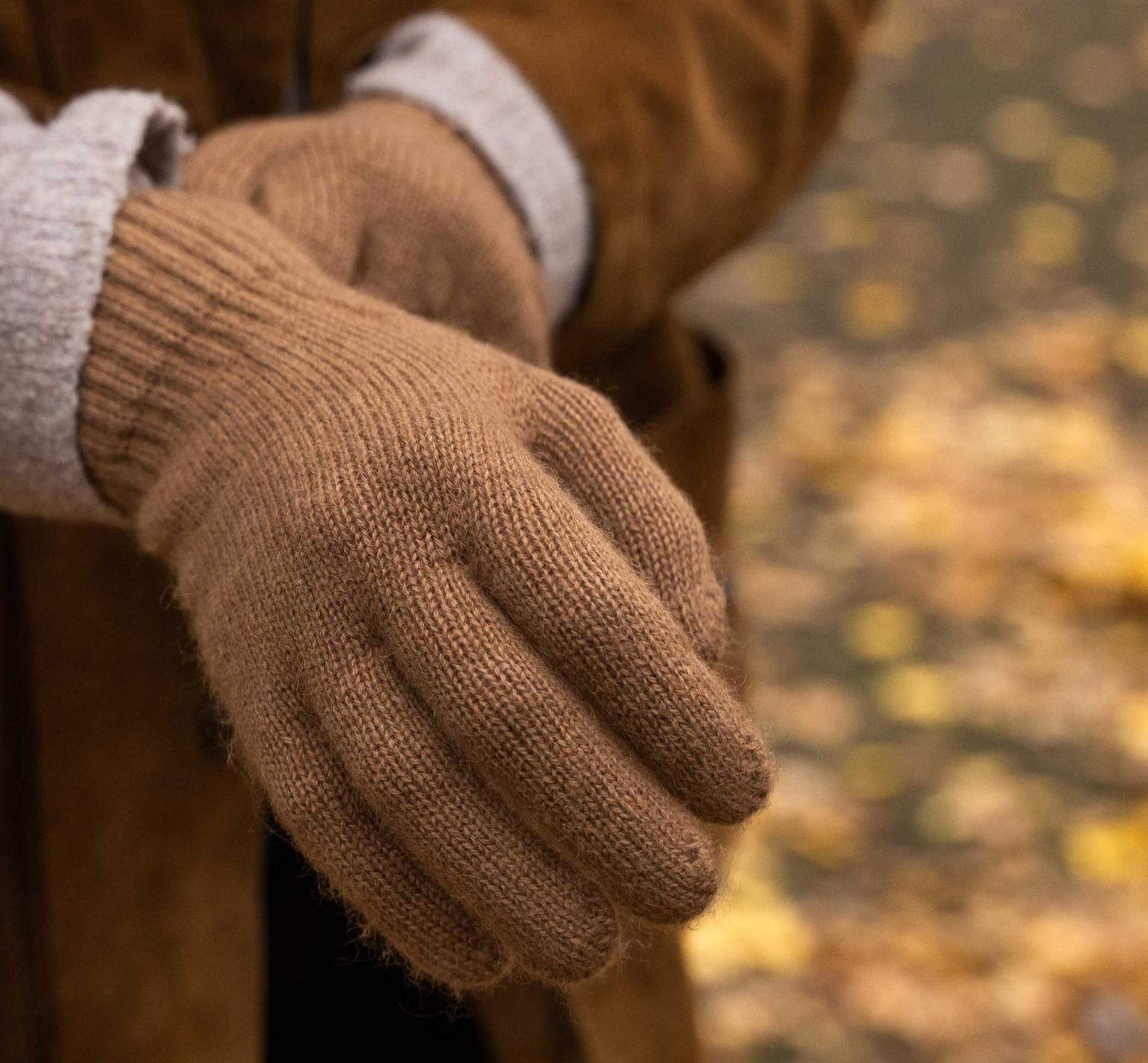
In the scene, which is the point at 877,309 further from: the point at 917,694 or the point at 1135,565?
the point at 917,694

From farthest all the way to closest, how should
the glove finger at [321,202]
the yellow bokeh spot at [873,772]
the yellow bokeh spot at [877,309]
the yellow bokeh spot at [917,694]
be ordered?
1. the yellow bokeh spot at [877,309]
2. the yellow bokeh spot at [917,694]
3. the yellow bokeh spot at [873,772]
4. the glove finger at [321,202]

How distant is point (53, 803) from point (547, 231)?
595mm

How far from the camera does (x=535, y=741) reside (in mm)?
717

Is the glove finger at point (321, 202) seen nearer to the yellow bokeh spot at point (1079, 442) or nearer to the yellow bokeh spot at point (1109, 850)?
the yellow bokeh spot at point (1109, 850)

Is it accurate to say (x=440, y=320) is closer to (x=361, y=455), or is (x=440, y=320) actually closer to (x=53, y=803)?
(x=361, y=455)

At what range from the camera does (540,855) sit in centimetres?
73

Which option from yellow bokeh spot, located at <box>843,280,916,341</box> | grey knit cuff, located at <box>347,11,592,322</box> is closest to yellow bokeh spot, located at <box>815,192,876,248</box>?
yellow bokeh spot, located at <box>843,280,916,341</box>

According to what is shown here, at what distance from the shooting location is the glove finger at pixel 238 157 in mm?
958

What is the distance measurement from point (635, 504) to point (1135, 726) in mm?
2166

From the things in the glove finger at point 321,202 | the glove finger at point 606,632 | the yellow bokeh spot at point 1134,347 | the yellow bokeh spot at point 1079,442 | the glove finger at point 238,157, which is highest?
the glove finger at point 238,157

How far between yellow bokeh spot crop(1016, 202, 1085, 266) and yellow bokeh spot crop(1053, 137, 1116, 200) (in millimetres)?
138

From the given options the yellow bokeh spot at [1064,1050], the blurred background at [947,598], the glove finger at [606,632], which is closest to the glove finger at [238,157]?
the glove finger at [606,632]

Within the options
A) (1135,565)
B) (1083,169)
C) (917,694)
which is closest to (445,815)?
(917,694)

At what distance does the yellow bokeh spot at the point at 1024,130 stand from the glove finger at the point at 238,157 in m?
4.17
